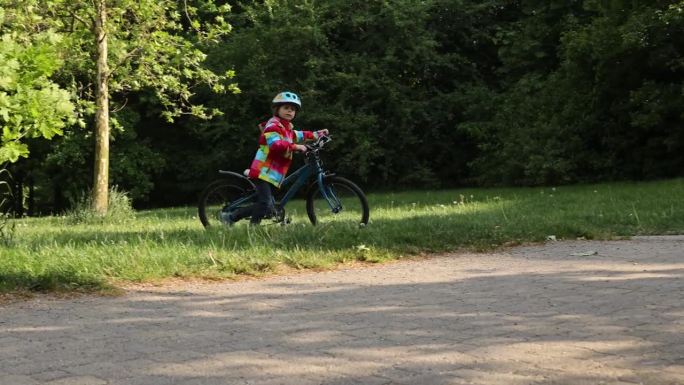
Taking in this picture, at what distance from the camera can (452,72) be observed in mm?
28344

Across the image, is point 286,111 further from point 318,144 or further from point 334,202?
point 334,202

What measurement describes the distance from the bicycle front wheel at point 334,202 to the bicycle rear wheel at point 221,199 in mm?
784

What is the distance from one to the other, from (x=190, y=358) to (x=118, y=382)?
46cm

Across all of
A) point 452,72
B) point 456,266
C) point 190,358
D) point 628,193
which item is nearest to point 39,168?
point 452,72

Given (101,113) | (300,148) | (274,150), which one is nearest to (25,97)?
(274,150)

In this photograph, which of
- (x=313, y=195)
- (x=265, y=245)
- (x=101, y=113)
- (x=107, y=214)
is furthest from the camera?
(x=101, y=113)

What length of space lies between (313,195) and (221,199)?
46.7 inches

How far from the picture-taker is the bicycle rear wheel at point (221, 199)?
9977mm

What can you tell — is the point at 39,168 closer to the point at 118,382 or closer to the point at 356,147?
the point at 356,147

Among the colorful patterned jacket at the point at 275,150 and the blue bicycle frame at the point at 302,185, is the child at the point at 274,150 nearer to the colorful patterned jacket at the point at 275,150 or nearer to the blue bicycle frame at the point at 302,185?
the colorful patterned jacket at the point at 275,150

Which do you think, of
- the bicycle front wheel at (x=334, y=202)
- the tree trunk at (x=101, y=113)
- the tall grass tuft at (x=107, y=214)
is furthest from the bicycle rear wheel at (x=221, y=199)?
the tree trunk at (x=101, y=113)

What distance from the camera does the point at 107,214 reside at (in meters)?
15.5

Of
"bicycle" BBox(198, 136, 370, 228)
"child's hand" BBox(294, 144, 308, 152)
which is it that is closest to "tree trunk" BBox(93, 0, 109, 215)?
"bicycle" BBox(198, 136, 370, 228)

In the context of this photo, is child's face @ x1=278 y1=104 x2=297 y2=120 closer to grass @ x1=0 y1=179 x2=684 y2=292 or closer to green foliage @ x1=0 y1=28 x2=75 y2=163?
grass @ x1=0 y1=179 x2=684 y2=292
